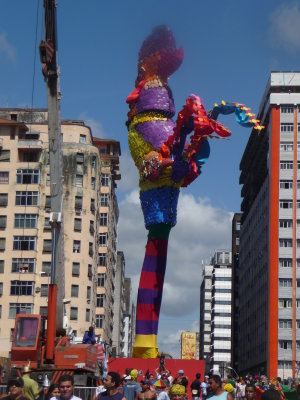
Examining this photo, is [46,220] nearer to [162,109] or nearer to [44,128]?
[44,128]

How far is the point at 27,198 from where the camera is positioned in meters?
71.7

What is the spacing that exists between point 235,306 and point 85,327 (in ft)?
164

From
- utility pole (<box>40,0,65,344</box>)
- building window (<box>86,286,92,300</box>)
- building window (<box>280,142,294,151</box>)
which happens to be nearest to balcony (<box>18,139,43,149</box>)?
building window (<box>86,286,92,300</box>)

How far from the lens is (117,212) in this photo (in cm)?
9675

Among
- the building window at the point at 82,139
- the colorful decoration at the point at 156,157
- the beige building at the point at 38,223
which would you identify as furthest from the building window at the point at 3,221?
the colorful decoration at the point at 156,157

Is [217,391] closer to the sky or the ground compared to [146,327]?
closer to the ground

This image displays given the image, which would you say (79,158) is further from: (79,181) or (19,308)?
(19,308)

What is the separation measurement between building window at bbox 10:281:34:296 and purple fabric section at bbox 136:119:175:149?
31118mm

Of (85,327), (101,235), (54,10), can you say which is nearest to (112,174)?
(101,235)

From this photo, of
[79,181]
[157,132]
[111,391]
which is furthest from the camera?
[79,181]

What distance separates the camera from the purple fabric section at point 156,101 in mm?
41438

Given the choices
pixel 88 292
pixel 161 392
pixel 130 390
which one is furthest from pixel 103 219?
pixel 130 390

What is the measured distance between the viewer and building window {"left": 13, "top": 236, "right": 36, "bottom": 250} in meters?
70.4

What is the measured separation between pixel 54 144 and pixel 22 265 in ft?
133
